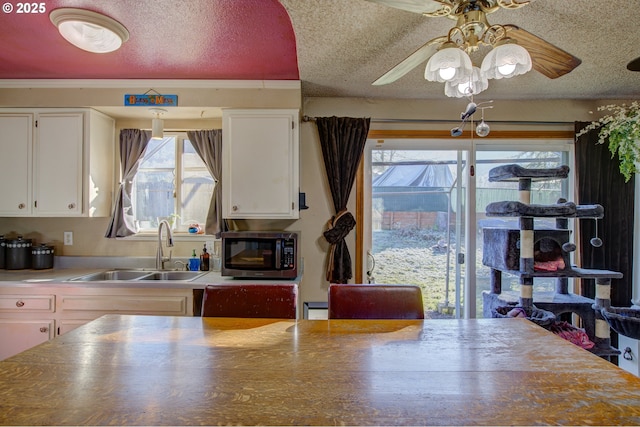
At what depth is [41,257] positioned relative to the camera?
2.76 meters

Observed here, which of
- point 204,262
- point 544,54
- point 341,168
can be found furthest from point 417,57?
point 204,262

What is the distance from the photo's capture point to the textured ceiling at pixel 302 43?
5.64 ft

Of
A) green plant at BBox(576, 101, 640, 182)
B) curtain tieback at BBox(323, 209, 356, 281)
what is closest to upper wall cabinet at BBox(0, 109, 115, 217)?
curtain tieback at BBox(323, 209, 356, 281)

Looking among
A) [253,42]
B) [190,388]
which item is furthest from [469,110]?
[190,388]

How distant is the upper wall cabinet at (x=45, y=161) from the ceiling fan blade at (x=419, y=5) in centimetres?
245

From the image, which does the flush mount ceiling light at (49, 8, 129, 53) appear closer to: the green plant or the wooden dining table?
the wooden dining table

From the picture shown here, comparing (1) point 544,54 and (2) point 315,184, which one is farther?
(2) point 315,184

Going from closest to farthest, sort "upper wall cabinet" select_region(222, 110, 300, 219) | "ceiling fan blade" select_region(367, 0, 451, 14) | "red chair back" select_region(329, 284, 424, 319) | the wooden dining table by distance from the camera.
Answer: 1. the wooden dining table
2. "ceiling fan blade" select_region(367, 0, 451, 14)
3. "red chair back" select_region(329, 284, 424, 319)
4. "upper wall cabinet" select_region(222, 110, 300, 219)

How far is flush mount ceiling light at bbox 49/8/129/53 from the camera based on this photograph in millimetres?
1692

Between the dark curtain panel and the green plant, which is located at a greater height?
the green plant

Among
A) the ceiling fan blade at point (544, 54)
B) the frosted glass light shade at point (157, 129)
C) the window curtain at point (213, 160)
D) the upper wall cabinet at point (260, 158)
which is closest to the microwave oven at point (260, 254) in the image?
the upper wall cabinet at point (260, 158)

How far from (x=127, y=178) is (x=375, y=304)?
2366 millimetres

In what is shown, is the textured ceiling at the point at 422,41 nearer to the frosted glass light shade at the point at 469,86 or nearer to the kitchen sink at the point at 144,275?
the frosted glass light shade at the point at 469,86

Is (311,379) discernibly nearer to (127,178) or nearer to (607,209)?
(127,178)
